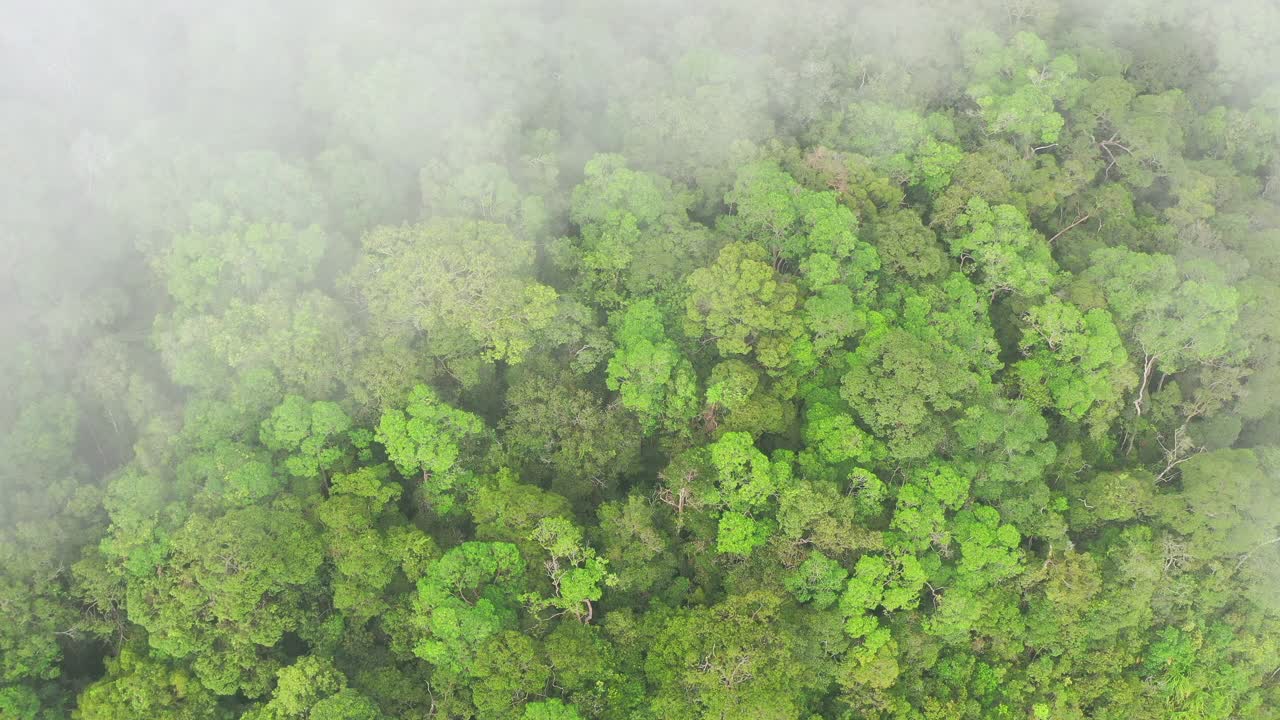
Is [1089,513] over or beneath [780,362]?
beneath

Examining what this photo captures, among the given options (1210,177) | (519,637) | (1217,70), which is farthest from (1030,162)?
(519,637)

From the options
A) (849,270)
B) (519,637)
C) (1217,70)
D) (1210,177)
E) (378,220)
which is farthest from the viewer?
(1217,70)

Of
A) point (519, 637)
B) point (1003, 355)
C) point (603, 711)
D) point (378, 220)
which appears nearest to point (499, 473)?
point (519, 637)

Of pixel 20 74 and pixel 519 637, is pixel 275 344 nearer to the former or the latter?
pixel 519 637

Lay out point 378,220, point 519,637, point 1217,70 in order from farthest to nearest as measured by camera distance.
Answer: point 1217,70
point 378,220
point 519,637

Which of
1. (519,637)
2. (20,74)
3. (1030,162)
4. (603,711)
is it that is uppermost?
(20,74)

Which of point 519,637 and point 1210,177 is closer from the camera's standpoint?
point 519,637
